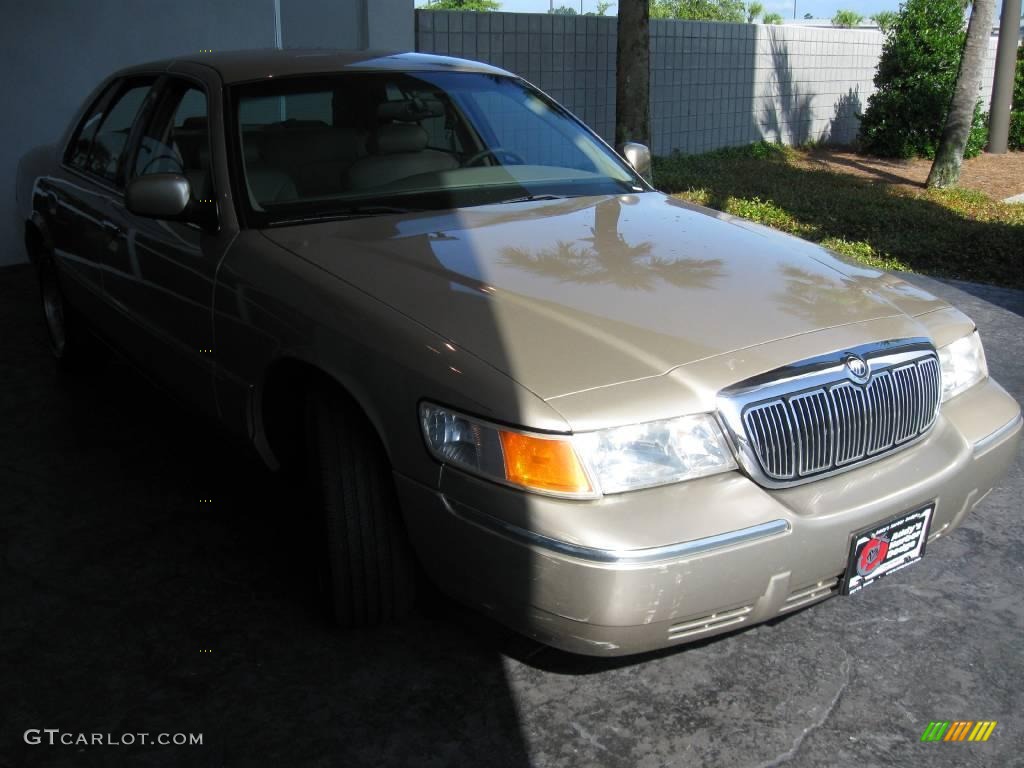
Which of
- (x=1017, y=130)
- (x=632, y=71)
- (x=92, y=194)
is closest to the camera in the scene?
(x=92, y=194)

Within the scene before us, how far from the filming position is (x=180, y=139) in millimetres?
3945

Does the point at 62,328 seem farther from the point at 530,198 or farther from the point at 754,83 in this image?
the point at 754,83

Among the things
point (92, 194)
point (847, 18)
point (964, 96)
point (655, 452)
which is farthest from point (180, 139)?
point (847, 18)

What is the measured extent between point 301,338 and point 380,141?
1189 millimetres

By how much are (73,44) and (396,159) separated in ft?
16.6

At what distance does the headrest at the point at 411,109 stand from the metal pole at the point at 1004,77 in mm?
12720

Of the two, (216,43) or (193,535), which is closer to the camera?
(193,535)

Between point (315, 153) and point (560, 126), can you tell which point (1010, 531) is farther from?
point (315, 153)

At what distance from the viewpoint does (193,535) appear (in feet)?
12.2

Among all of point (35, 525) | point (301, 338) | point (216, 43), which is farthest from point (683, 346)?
point (216, 43)

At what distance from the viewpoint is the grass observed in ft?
25.5

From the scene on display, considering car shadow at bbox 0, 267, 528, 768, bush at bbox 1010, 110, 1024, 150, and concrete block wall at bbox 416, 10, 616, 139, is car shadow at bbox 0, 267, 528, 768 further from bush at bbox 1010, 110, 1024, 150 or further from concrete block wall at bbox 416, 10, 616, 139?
bush at bbox 1010, 110, 1024, 150

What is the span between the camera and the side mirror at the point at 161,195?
11.1 ft

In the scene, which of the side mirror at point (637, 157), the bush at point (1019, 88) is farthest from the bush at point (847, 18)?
the side mirror at point (637, 157)
